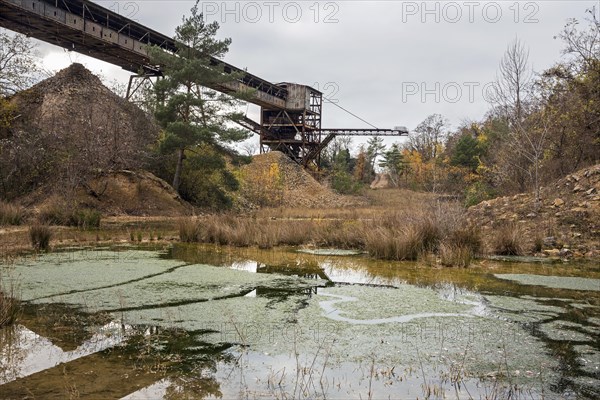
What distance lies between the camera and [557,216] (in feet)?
37.8

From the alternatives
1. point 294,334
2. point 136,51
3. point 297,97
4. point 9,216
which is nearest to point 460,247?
point 294,334

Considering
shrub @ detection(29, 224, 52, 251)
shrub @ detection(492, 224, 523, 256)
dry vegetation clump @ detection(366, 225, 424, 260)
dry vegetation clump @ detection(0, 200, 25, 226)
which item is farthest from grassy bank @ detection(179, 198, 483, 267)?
dry vegetation clump @ detection(0, 200, 25, 226)

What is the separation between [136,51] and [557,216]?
20.2 m

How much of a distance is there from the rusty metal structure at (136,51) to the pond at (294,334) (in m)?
16.4

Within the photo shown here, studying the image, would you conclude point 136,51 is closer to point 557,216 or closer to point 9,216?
point 9,216

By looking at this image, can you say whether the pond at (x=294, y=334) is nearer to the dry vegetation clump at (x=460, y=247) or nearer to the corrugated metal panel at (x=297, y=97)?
the dry vegetation clump at (x=460, y=247)

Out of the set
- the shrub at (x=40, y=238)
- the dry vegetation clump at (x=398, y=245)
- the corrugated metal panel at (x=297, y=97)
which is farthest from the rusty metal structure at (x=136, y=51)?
the dry vegetation clump at (x=398, y=245)

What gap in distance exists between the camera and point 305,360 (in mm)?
3336

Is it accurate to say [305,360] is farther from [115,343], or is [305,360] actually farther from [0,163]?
[0,163]

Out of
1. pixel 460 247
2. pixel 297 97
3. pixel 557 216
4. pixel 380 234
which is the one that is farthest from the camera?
pixel 297 97

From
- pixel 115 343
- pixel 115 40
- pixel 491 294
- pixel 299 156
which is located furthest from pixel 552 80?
pixel 299 156

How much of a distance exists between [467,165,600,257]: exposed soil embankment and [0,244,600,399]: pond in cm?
337

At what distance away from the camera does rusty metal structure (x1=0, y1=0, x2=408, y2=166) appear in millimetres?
19594

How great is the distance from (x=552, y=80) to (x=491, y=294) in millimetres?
13589
